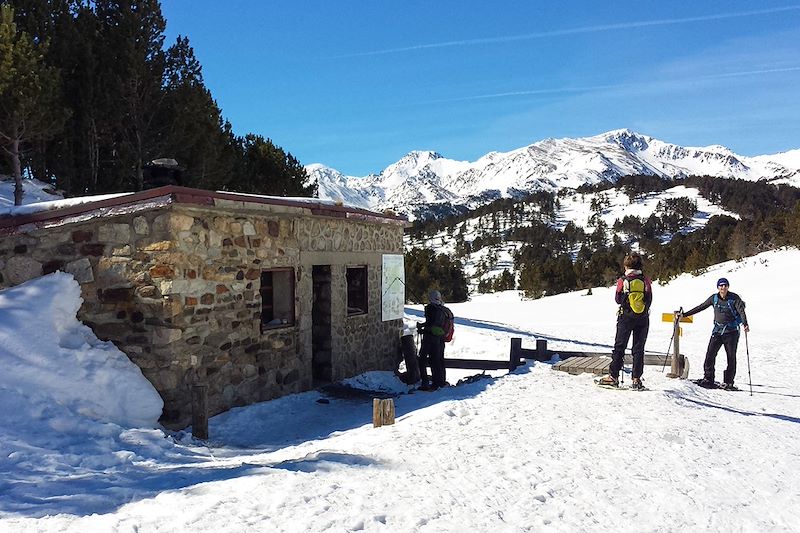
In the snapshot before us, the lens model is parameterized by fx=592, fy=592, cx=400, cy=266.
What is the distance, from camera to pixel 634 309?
782 centimetres

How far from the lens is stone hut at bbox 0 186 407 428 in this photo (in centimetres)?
729

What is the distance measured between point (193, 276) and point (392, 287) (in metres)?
5.65

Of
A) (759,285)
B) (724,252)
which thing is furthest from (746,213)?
(759,285)

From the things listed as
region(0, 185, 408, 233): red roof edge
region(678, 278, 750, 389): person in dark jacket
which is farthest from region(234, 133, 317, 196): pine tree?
region(678, 278, 750, 389): person in dark jacket

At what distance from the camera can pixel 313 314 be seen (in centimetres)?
1067

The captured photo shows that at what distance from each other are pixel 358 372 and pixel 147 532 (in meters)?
7.84

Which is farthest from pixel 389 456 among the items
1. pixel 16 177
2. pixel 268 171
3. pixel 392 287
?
pixel 268 171

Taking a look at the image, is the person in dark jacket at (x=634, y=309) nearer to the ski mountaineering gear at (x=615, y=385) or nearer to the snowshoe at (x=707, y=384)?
the ski mountaineering gear at (x=615, y=385)

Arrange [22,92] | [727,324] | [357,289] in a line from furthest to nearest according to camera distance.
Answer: [22,92] → [357,289] → [727,324]

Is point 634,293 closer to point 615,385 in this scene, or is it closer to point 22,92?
point 615,385

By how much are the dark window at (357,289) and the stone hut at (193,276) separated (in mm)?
1420

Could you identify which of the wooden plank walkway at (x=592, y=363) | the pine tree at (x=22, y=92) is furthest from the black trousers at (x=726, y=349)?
the pine tree at (x=22, y=92)

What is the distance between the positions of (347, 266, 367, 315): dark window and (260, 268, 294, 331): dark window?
1997 millimetres

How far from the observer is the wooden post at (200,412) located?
6.85m
